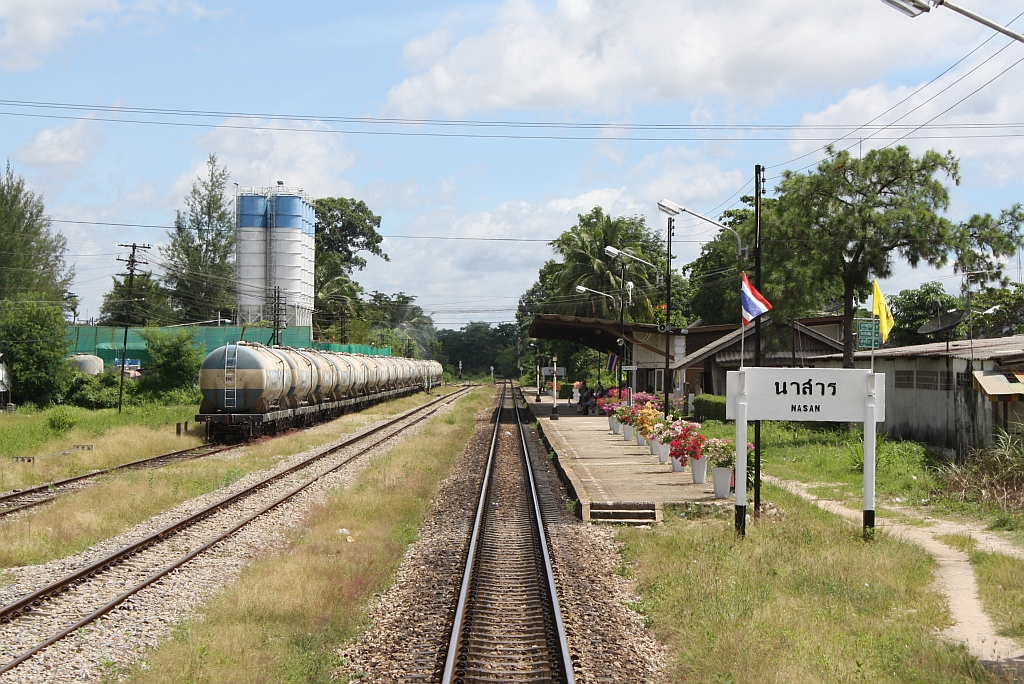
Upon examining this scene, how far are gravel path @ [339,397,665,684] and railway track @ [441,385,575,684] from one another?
164mm

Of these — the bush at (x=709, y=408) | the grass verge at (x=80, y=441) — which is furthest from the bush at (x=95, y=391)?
the bush at (x=709, y=408)

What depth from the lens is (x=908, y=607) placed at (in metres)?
9.79

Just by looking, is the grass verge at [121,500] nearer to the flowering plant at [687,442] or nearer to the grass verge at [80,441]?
the grass verge at [80,441]

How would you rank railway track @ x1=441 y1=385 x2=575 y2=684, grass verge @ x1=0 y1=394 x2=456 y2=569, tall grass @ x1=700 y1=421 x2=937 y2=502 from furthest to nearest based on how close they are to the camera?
tall grass @ x1=700 y1=421 x2=937 y2=502
grass verge @ x1=0 y1=394 x2=456 y2=569
railway track @ x1=441 y1=385 x2=575 y2=684

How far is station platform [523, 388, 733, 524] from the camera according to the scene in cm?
1554

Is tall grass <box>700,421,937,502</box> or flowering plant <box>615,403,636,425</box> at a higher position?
flowering plant <box>615,403,636,425</box>

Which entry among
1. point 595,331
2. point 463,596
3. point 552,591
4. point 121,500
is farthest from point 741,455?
point 595,331

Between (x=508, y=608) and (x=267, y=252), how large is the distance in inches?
2880

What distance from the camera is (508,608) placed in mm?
9906

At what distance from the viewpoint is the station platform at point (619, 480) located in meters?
15.5

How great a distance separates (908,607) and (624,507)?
6.22 m

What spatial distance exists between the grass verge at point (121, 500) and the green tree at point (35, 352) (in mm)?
23556

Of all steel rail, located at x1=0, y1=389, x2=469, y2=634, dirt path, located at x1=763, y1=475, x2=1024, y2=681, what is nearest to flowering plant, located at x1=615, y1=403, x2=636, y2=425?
steel rail, located at x1=0, y1=389, x2=469, y2=634

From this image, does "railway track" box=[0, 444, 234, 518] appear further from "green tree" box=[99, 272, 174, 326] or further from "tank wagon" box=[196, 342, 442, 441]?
"green tree" box=[99, 272, 174, 326]
